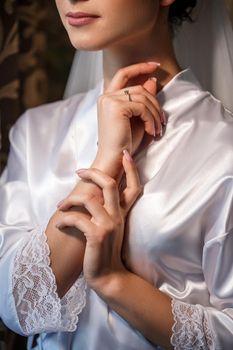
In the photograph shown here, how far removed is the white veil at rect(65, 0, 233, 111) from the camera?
133 cm

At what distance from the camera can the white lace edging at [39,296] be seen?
1.11 meters

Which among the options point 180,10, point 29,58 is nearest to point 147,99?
point 180,10

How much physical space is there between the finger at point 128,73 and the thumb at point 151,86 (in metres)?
0.02

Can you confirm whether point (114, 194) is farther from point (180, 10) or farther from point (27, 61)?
point (27, 61)

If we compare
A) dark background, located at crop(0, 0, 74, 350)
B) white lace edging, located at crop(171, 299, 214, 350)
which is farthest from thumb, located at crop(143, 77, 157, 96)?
dark background, located at crop(0, 0, 74, 350)

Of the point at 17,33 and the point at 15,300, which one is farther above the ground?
the point at 17,33

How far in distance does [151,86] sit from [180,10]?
192mm

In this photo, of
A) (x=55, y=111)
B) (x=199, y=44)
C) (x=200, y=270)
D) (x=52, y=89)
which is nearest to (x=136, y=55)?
(x=199, y=44)

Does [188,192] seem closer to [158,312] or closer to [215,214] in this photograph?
[215,214]

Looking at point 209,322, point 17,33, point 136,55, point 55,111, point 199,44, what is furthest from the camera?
point 17,33

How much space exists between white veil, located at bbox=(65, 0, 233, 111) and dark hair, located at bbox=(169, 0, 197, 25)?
0.03 meters

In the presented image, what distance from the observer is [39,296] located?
3.65ft

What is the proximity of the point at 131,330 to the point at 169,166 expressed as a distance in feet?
0.97

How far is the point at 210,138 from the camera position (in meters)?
1.16
